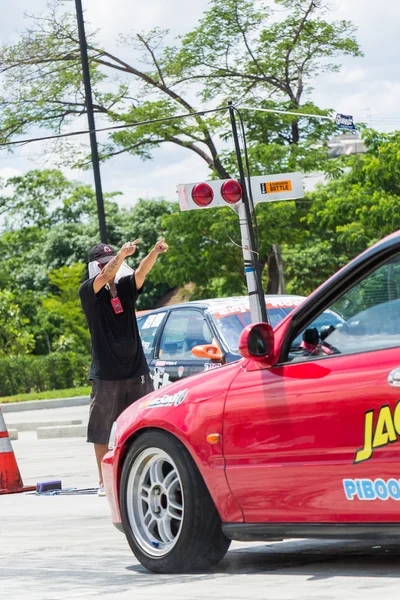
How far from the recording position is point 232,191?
14.2 meters

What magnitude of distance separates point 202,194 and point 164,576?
27.7 ft

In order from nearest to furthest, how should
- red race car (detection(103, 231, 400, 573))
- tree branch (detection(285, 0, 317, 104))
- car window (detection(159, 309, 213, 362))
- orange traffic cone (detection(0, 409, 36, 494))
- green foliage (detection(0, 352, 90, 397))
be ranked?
red race car (detection(103, 231, 400, 573)) → orange traffic cone (detection(0, 409, 36, 494)) → car window (detection(159, 309, 213, 362)) → tree branch (detection(285, 0, 317, 104)) → green foliage (detection(0, 352, 90, 397))

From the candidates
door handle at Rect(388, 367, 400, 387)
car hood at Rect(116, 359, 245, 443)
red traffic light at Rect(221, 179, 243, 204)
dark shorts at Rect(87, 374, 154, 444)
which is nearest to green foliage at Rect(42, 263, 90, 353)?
red traffic light at Rect(221, 179, 243, 204)

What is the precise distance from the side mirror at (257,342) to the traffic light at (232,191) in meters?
8.31

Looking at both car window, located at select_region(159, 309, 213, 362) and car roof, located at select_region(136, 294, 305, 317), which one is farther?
car roof, located at select_region(136, 294, 305, 317)

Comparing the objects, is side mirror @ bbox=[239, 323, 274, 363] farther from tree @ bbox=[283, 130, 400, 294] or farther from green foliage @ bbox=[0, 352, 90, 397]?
green foliage @ bbox=[0, 352, 90, 397]

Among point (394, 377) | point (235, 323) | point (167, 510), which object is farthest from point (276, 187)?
point (394, 377)

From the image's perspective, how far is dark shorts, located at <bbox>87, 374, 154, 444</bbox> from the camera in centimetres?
898

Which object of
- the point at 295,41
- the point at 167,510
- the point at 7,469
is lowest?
the point at 7,469

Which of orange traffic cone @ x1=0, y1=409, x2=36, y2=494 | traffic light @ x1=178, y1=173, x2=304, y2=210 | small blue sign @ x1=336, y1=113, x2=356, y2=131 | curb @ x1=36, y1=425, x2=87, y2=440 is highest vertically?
small blue sign @ x1=336, y1=113, x2=356, y2=131

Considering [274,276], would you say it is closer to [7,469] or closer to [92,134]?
[92,134]

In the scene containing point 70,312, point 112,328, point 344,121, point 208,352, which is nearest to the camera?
point 112,328

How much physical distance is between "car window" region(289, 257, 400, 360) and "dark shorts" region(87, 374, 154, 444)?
368 centimetres

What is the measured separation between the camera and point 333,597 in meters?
4.77
